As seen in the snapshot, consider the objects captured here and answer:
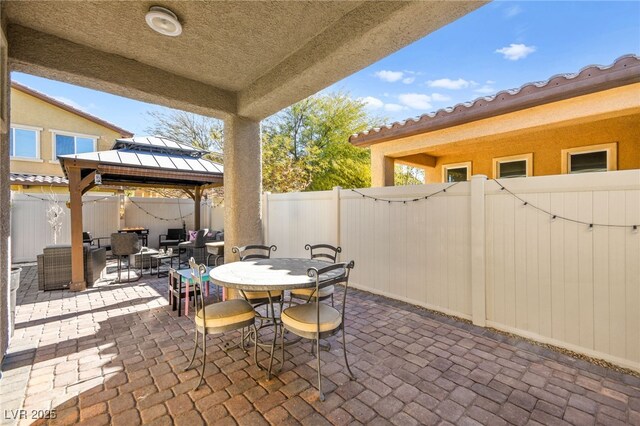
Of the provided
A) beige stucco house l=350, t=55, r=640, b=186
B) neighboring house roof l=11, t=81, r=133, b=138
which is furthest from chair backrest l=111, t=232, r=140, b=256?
neighboring house roof l=11, t=81, r=133, b=138

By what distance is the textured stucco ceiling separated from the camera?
2.25 meters

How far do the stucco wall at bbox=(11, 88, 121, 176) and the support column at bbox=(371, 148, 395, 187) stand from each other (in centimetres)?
1270

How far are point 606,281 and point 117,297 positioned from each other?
21.8 ft

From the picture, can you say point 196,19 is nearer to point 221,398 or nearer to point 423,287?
point 221,398

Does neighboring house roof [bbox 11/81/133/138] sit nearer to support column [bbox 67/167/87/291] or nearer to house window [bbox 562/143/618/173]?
support column [bbox 67/167/87/291]

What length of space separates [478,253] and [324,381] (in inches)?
93.4

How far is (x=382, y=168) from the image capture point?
6.16 meters

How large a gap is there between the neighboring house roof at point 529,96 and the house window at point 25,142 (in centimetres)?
1352

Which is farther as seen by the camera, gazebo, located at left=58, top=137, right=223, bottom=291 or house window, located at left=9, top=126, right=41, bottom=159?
house window, located at left=9, top=126, right=41, bottom=159

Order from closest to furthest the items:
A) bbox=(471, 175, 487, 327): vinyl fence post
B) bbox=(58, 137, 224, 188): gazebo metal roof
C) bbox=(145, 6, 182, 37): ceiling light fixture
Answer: bbox=(145, 6, 182, 37): ceiling light fixture
bbox=(471, 175, 487, 327): vinyl fence post
bbox=(58, 137, 224, 188): gazebo metal roof

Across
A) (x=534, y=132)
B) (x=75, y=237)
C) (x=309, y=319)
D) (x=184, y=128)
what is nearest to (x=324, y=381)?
(x=309, y=319)

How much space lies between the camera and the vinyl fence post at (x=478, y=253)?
344cm

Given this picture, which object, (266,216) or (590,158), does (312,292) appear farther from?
(590,158)

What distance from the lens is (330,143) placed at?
444 inches
